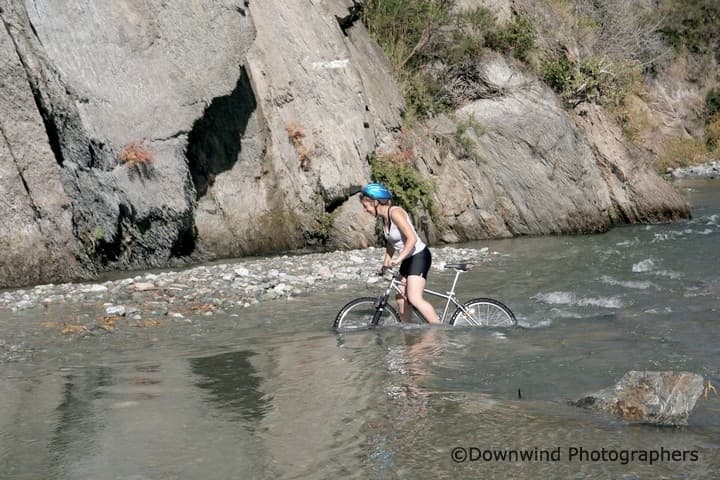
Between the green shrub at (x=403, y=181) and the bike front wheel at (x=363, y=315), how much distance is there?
31.5ft

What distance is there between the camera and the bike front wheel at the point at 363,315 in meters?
10.0

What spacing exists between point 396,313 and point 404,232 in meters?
1.02

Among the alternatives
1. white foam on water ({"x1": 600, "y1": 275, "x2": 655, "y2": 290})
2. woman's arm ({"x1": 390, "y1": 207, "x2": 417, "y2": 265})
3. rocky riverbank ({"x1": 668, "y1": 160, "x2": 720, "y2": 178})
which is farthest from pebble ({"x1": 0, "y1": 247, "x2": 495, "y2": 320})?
rocky riverbank ({"x1": 668, "y1": 160, "x2": 720, "y2": 178})

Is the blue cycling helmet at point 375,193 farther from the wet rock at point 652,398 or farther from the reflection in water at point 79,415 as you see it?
the wet rock at point 652,398

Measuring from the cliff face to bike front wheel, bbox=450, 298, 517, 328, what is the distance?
7404 mm

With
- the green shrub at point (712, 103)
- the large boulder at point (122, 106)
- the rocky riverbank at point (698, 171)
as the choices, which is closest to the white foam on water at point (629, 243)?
the large boulder at point (122, 106)

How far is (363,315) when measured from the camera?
33.0 feet

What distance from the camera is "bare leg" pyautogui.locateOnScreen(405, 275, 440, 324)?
9.91m

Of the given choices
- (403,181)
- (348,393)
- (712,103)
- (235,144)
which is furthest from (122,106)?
(712,103)

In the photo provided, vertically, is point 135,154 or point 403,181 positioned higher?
point 135,154

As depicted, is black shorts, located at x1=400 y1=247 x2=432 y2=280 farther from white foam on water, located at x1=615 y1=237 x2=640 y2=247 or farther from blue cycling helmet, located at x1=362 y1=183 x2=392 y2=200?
white foam on water, located at x1=615 y1=237 x2=640 y2=247

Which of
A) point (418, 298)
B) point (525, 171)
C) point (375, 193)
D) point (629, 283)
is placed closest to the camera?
point (375, 193)

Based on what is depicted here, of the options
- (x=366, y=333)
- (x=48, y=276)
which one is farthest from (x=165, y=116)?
(x=366, y=333)

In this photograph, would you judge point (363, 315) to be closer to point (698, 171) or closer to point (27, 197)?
point (27, 197)
